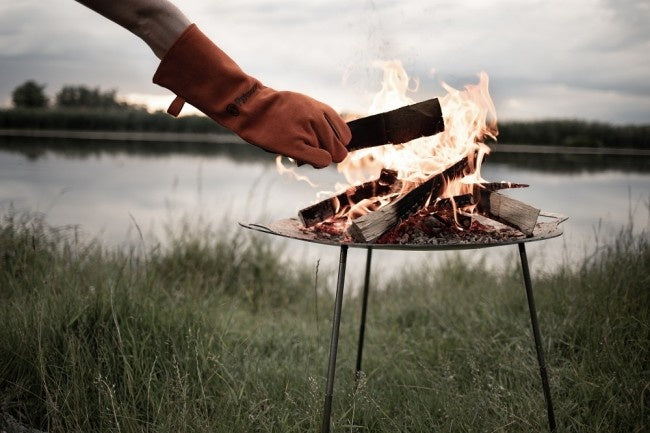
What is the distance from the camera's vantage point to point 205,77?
203 centimetres

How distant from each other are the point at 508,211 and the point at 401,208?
0.47 m

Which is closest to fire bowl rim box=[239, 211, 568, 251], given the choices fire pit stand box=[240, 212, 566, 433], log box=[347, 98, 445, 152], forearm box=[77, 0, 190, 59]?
fire pit stand box=[240, 212, 566, 433]

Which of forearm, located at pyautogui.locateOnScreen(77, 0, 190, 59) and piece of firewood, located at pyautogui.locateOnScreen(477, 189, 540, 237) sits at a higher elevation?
forearm, located at pyautogui.locateOnScreen(77, 0, 190, 59)

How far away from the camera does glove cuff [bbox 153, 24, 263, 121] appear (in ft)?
6.55

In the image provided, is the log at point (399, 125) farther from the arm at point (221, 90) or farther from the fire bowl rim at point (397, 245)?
the fire bowl rim at point (397, 245)

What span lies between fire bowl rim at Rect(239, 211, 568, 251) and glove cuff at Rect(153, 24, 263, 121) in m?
0.47

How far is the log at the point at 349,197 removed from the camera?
2.46m

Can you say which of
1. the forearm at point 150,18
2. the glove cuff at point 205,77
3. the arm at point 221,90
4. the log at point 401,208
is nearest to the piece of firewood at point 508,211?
the log at point 401,208

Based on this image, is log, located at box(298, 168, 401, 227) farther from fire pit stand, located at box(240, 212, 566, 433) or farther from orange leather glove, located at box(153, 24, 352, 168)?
orange leather glove, located at box(153, 24, 352, 168)

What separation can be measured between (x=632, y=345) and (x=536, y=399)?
729 mm

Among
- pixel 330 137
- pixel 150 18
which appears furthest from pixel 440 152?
pixel 150 18

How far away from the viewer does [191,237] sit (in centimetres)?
549

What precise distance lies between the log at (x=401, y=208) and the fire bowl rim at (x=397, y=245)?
0.06 meters

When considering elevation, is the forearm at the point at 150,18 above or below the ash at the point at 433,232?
above
